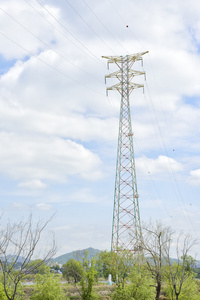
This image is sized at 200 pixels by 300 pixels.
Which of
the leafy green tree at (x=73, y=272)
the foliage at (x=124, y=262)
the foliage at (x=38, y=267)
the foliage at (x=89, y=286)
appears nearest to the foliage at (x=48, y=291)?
the foliage at (x=38, y=267)

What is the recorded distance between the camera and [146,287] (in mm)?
25203

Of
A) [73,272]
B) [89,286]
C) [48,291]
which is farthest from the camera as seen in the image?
[73,272]

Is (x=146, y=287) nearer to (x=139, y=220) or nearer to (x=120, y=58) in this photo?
(x=139, y=220)

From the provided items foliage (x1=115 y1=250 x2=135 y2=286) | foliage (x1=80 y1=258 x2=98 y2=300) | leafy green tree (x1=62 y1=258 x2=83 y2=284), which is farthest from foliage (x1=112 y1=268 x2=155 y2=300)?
leafy green tree (x1=62 y1=258 x2=83 y2=284)

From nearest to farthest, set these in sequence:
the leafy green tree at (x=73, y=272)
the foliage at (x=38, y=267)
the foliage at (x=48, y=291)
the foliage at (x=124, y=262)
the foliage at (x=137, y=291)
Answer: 1. the foliage at (x=38, y=267)
2. the foliage at (x=48, y=291)
3. the foliage at (x=137, y=291)
4. the foliage at (x=124, y=262)
5. the leafy green tree at (x=73, y=272)

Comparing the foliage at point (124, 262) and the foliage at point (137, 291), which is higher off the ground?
the foliage at point (124, 262)

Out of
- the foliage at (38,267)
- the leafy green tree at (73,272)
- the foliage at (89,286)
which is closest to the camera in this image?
the foliage at (38,267)

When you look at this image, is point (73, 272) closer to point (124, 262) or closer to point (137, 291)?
point (124, 262)

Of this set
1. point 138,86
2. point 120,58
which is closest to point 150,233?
point 138,86

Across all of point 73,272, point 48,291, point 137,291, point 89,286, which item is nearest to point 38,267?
point 89,286

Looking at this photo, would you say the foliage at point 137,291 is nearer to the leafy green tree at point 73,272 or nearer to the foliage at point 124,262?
the foliage at point 124,262

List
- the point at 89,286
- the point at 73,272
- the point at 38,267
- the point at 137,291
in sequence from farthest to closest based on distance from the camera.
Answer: the point at 73,272, the point at 38,267, the point at 89,286, the point at 137,291

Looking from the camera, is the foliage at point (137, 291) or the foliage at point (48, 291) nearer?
the foliage at point (48, 291)

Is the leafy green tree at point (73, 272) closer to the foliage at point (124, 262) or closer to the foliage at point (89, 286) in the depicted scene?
the foliage at point (124, 262)
